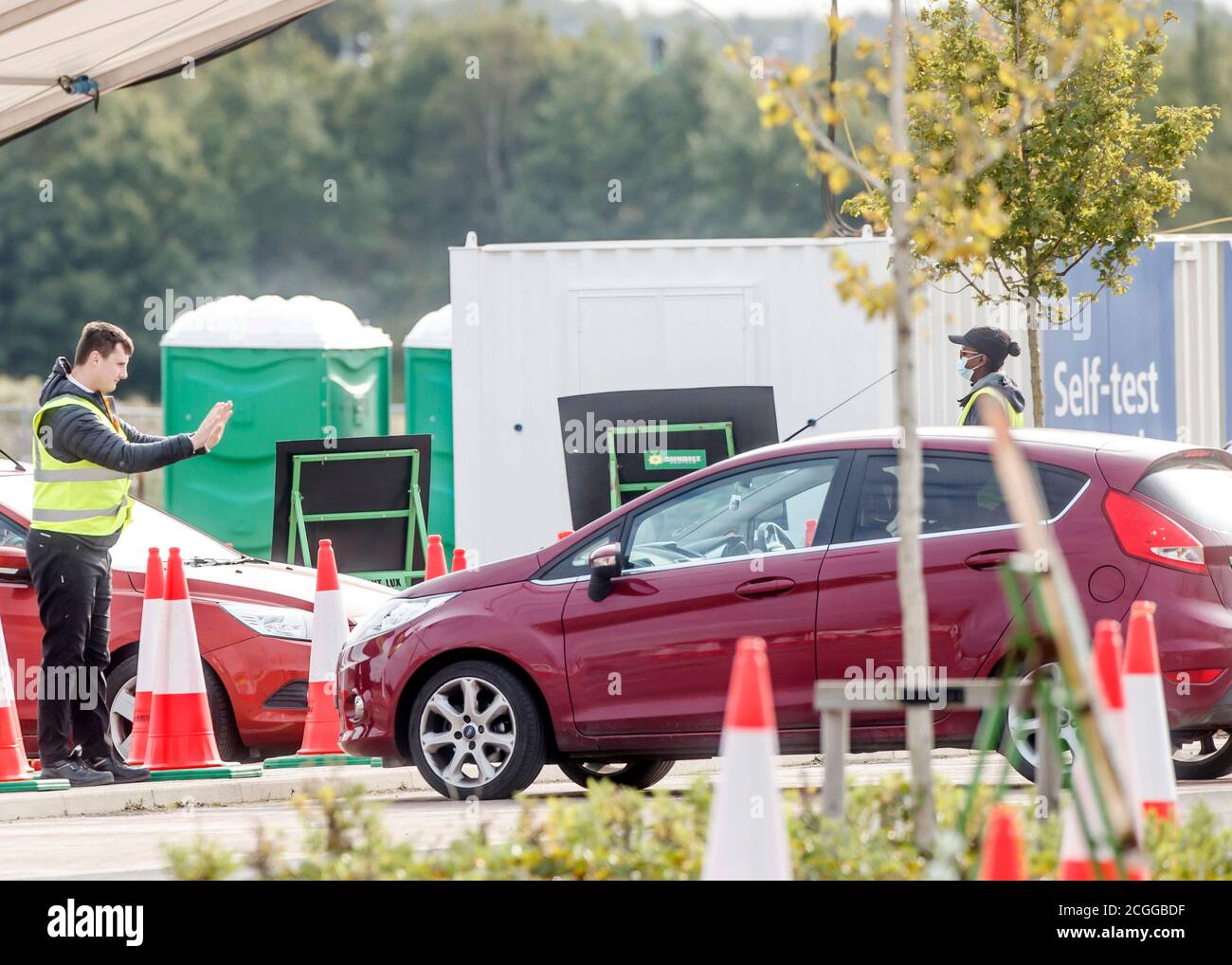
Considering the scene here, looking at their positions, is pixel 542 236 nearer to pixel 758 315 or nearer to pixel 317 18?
pixel 317 18

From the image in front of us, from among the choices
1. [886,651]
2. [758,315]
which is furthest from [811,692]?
[758,315]

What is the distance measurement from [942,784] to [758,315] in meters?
11.4

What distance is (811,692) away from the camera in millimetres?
8430

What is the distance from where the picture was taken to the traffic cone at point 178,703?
31.4 ft

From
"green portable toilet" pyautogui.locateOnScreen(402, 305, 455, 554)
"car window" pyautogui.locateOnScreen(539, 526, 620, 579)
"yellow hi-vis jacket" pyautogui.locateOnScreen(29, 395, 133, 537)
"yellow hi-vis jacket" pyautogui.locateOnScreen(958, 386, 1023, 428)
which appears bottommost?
"car window" pyautogui.locateOnScreen(539, 526, 620, 579)

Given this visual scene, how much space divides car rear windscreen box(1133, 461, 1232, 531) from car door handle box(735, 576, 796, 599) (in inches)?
55.9

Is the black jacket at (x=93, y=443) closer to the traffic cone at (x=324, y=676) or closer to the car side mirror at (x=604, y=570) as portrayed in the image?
the traffic cone at (x=324, y=676)

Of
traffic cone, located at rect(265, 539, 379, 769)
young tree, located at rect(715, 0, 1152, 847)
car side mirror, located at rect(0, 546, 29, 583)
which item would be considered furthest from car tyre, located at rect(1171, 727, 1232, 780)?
car side mirror, located at rect(0, 546, 29, 583)

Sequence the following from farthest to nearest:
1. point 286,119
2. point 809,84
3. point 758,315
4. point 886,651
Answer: point 286,119 → point 758,315 → point 886,651 → point 809,84

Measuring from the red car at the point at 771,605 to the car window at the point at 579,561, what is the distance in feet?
0.04

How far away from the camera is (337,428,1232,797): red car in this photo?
26.8ft

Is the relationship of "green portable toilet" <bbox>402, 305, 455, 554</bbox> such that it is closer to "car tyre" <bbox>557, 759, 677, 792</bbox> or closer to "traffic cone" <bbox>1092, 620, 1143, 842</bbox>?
"car tyre" <bbox>557, 759, 677, 792</bbox>
